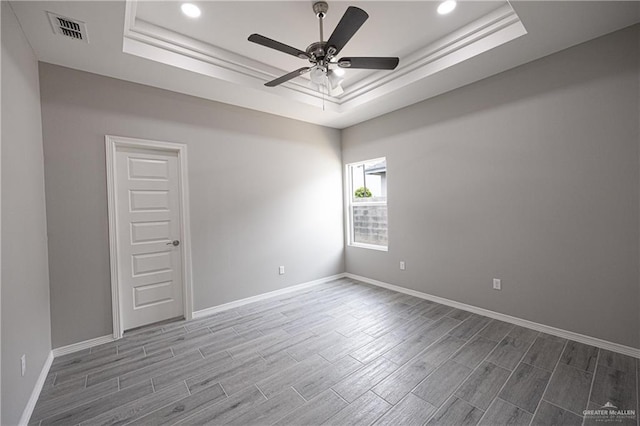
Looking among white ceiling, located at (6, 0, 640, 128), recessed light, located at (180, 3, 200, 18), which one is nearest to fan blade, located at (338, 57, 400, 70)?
white ceiling, located at (6, 0, 640, 128)

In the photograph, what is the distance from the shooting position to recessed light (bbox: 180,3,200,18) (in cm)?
230

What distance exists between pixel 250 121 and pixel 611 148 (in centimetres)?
395

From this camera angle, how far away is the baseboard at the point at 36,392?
5.76 ft

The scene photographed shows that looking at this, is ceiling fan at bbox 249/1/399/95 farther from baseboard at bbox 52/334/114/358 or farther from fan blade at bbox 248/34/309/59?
baseboard at bbox 52/334/114/358

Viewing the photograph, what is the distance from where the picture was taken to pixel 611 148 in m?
2.38

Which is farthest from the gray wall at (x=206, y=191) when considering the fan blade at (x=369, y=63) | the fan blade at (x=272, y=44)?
the fan blade at (x=369, y=63)

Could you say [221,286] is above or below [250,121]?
below

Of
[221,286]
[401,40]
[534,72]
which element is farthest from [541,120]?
[221,286]

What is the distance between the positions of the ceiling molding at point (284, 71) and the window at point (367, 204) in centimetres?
136

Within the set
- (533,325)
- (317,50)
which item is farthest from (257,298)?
(533,325)

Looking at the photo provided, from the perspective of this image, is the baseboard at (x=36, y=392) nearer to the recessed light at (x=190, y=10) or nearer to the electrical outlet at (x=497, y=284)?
the recessed light at (x=190, y=10)

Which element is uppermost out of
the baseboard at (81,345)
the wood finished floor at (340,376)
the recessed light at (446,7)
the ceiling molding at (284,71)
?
the recessed light at (446,7)

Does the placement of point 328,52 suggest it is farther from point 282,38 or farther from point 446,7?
point 446,7

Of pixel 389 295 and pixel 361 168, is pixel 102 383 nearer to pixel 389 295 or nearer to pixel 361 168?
pixel 389 295
